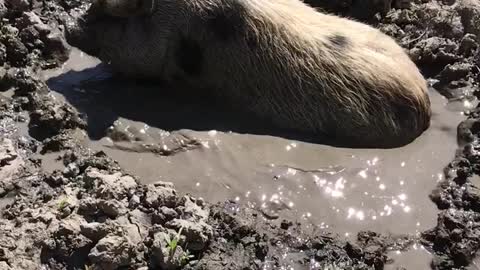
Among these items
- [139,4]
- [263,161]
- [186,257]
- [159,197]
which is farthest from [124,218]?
[139,4]

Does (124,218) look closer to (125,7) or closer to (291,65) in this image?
(291,65)

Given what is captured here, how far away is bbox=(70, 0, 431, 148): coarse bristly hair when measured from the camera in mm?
5191

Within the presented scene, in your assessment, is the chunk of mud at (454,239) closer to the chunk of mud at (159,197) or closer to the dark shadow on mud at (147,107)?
the dark shadow on mud at (147,107)

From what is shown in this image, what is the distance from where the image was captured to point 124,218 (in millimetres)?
4172

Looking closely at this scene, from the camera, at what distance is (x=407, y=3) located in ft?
21.3

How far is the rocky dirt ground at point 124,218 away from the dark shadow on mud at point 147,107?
0.52ft

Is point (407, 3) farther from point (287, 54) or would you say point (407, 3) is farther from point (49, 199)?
point (49, 199)

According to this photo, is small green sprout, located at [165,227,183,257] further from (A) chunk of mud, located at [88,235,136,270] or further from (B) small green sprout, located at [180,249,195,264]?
(A) chunk of mud, located at [88,235,136,270]

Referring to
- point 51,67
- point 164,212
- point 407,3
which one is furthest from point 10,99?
point 407,3

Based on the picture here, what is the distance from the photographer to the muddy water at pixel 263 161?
15.3ft

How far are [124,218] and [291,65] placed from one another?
5.72 ft

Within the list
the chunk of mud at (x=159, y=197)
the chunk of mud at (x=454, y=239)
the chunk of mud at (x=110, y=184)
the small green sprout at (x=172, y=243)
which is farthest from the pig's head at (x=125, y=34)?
the chunk of mud at (x=454, y=239)

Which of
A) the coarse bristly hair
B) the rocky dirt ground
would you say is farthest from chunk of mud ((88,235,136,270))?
the coarse bristly hair

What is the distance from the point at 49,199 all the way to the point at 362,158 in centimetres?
204
